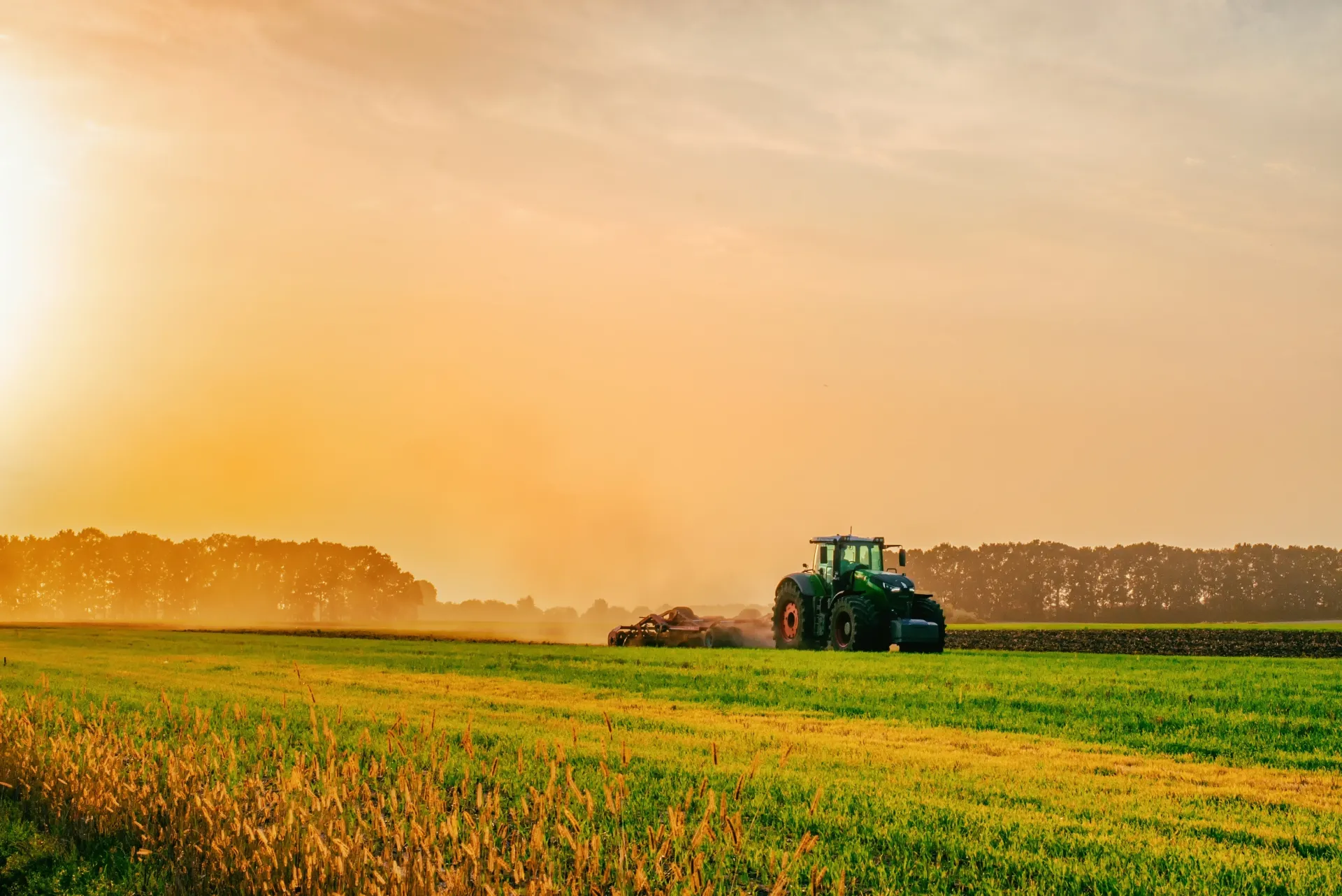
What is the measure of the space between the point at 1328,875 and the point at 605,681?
Result: 17.2 meters

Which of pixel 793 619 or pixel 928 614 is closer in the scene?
pixel 928 614

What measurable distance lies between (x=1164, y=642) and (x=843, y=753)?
98.5 ft

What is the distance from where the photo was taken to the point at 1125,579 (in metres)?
124

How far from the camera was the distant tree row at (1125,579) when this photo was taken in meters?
114

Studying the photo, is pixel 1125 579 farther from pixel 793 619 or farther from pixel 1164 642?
pixel 793 619

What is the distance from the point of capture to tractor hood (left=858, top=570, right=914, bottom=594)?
31.9 meters

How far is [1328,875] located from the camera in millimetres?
8438

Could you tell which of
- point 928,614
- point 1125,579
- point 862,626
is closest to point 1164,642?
point 928,614

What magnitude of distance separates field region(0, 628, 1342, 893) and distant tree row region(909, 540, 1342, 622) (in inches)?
3610

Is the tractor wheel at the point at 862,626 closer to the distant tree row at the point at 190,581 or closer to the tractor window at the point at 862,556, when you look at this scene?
the tractor window at the point at 862,556

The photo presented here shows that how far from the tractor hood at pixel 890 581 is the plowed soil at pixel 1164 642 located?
18.6 feet

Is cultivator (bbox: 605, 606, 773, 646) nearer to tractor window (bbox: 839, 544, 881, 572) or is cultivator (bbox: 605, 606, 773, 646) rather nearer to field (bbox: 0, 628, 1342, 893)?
tractor window (bbox: 839, 544, 881, 572)

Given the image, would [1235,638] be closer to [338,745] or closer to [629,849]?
[338,745]

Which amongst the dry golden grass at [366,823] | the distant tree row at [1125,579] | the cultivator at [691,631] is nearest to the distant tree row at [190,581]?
the distant tree row at [1125,579]
